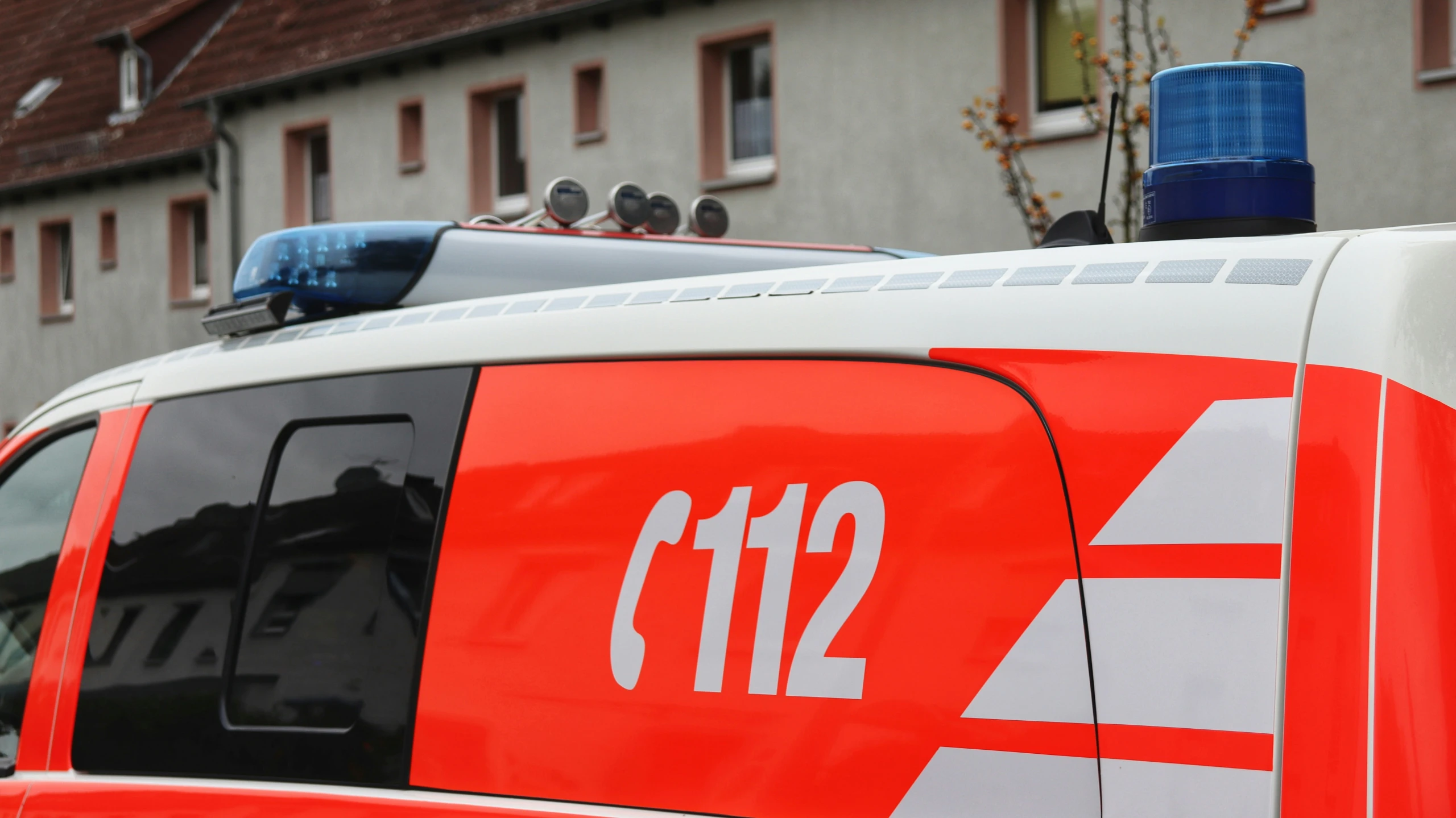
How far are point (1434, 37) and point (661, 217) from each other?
410 inches

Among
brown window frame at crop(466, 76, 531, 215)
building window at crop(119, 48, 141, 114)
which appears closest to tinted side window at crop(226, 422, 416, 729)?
brown window frame at crop(466, 76, 531, 215)

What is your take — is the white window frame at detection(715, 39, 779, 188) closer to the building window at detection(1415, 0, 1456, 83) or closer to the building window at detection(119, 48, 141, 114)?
the building window at detection(1415, 0, 1456, 83)

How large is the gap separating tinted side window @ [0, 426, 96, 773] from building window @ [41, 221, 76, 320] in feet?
88.5

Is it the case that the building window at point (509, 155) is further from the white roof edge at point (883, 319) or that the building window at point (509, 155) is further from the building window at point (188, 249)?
the white roof edge at point (883, 319)

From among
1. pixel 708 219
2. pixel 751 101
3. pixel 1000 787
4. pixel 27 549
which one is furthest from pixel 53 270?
Result: pixel 1000 787

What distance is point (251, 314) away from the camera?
2812mm

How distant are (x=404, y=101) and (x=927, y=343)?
1993 cm

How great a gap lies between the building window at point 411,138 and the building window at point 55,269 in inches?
397

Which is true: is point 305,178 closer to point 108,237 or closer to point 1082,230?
point 108,237

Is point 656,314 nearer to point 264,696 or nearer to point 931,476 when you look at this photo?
point 931,476

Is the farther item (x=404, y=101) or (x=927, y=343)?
(x=404, y=101)

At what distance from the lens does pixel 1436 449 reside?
1392mm

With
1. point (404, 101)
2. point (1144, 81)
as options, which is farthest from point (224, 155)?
point (1144, 81)

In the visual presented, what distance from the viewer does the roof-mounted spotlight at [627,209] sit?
3.59 metres
